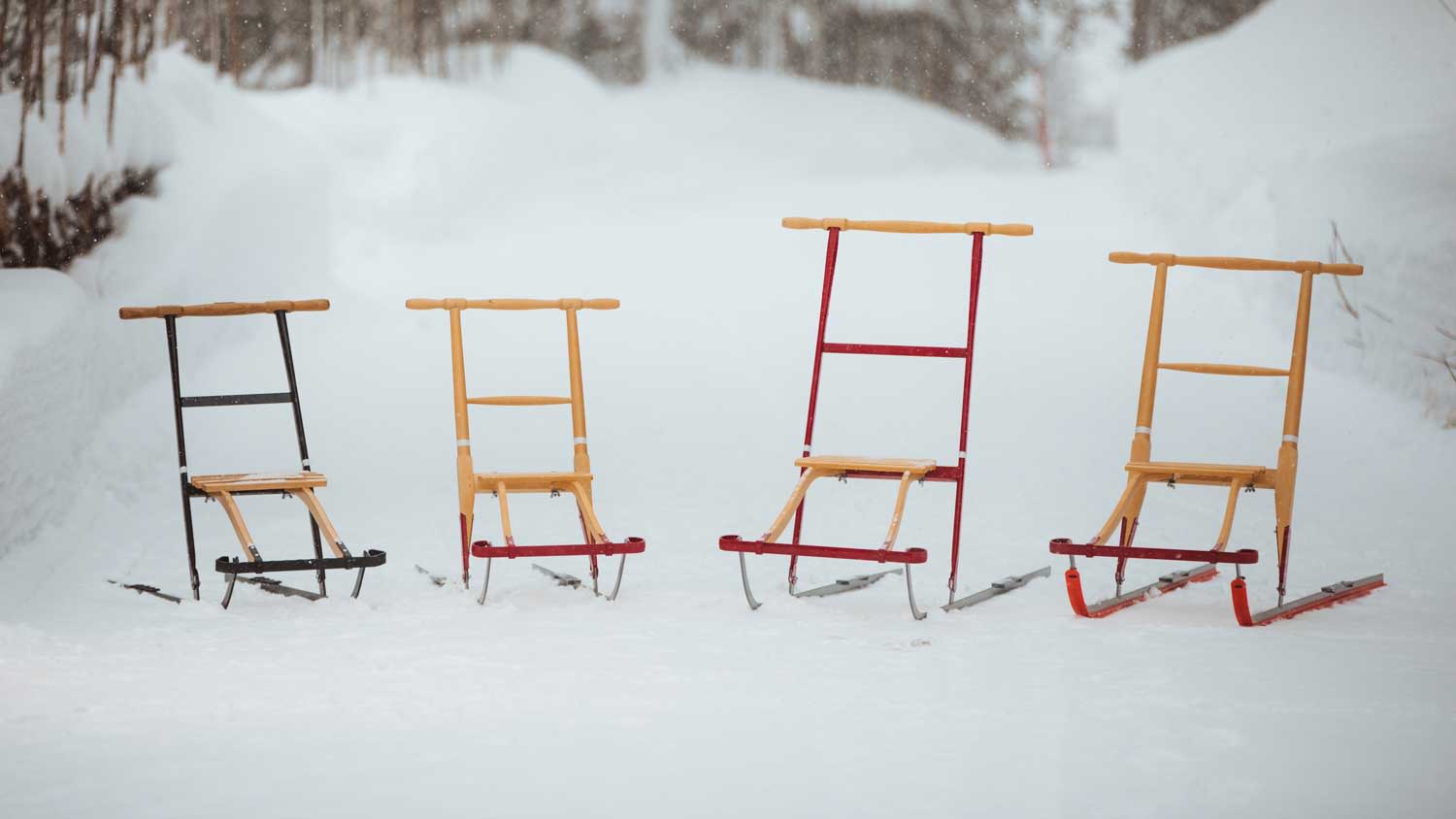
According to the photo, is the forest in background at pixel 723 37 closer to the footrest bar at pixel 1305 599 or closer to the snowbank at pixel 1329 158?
the snowbank at pixel 1329 158

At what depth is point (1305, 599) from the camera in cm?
450

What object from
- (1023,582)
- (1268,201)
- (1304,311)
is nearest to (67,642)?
(1023,582)

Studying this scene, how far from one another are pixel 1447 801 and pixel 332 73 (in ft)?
46.1

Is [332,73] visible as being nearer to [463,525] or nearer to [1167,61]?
[1167,61]

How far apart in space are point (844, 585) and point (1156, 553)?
3.54ft

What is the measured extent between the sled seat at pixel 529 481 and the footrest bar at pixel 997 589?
119 cm

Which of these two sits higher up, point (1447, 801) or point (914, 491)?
point (1447, 801)

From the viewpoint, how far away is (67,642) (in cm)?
407

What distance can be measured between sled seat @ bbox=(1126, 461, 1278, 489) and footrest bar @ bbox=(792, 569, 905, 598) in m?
0.93

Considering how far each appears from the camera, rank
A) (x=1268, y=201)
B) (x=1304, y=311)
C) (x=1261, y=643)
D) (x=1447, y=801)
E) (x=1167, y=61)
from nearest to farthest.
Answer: (x=1447, y=801) < (x=1261, y=643) < (x=1304, y=311) < (x=1268, y=201) < (x=1167, y=61)

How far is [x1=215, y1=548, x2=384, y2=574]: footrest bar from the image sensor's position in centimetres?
434

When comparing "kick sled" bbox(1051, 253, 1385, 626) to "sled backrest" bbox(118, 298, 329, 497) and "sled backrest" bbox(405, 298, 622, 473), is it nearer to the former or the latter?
"sled backrest" bbox(405, 298, 622, 473)

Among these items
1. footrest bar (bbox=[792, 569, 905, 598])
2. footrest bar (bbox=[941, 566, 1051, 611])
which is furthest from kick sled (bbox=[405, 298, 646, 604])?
footrest bar (bbox=[941, 566, 1051, 611])

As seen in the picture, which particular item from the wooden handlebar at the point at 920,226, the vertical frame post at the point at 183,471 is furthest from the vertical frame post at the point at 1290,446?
the vertical frame post at the point at 183,471
